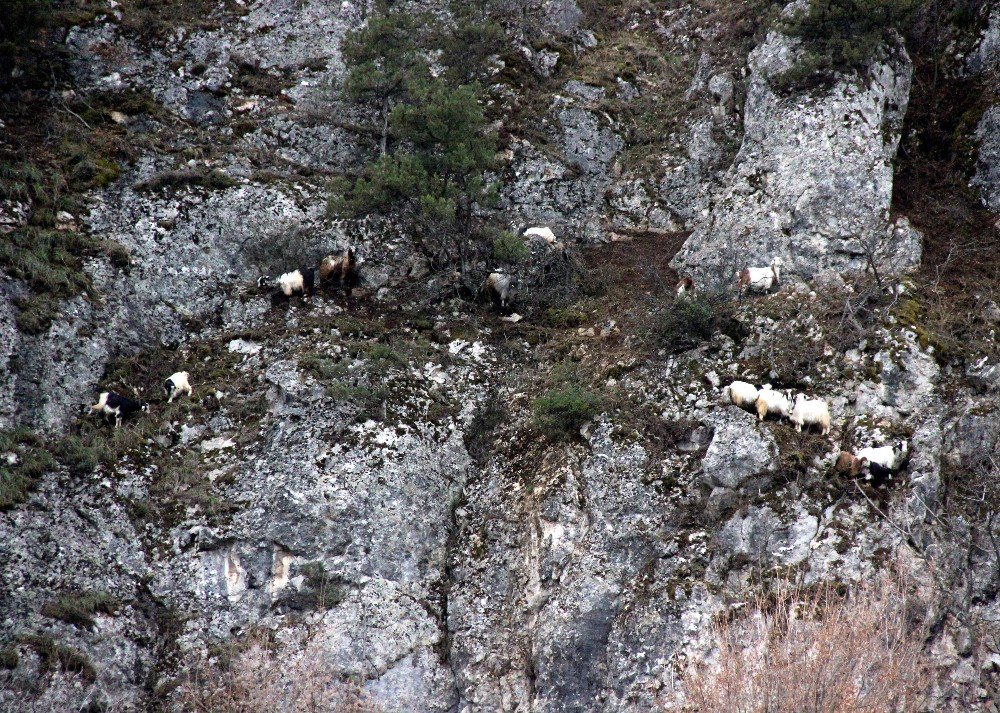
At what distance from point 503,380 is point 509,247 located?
3.13m

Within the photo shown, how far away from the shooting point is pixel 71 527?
1422cm

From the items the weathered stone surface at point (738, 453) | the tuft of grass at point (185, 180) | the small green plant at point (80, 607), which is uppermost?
the tuft of grass at point (185, 180)

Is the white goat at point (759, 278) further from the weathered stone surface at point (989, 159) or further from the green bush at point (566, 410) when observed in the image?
the weathered stone surface at point (989, 159)

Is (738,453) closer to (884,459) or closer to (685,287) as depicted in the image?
(884,459)

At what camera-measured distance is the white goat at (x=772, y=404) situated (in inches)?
567

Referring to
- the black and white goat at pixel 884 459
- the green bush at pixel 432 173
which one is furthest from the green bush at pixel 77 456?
the black and white goat at pixel 884 459

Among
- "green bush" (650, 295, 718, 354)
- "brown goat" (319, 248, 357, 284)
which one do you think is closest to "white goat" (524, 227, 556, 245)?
"brown goat" (319, 248, 357, 284)

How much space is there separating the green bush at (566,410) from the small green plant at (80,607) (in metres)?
8.12

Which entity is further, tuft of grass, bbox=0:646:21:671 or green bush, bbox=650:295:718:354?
green bush, bbox=650:295:718:354

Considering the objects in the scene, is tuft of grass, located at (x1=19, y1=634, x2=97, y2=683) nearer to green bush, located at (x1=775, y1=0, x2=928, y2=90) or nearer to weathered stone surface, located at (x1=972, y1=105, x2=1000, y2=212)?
green bush, located at (x1=775, y1=0, x2=928, y2=90)

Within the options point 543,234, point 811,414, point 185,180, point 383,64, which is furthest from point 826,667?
point 383,64

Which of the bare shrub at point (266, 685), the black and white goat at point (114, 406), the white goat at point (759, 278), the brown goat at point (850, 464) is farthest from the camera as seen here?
the white goat at point (759, 278)

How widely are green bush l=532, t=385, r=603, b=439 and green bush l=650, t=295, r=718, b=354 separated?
1.99m

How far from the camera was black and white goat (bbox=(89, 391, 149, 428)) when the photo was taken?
16.1 m
